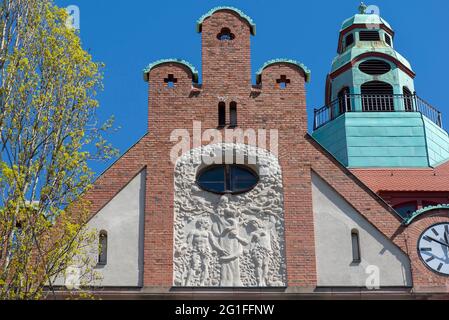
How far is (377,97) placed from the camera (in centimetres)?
3294

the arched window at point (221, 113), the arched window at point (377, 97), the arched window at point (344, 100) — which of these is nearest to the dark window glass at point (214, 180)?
the arched window at point (221, 113)

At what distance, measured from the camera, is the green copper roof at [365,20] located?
35625 millimetres

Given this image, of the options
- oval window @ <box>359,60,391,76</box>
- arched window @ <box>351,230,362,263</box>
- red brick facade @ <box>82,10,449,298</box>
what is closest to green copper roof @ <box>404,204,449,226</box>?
red brick facade @ <box>82,10,449,298</box>

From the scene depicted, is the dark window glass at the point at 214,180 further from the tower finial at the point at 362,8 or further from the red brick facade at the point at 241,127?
the tower finial at the point at 362,8

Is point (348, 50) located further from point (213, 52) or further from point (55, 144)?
point (55, 144)

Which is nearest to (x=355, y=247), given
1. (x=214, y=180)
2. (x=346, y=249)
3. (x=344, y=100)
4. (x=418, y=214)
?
(x=346, y=249)

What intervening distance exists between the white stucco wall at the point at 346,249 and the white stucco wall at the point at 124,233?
11.2ft

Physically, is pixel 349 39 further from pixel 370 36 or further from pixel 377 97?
pixel 377 97

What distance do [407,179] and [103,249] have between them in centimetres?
1000

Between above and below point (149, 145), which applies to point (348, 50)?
above

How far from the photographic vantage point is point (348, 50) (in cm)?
3466

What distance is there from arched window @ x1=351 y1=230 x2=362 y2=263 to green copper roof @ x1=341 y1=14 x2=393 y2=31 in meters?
14.6

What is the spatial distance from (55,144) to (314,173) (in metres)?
5.98
